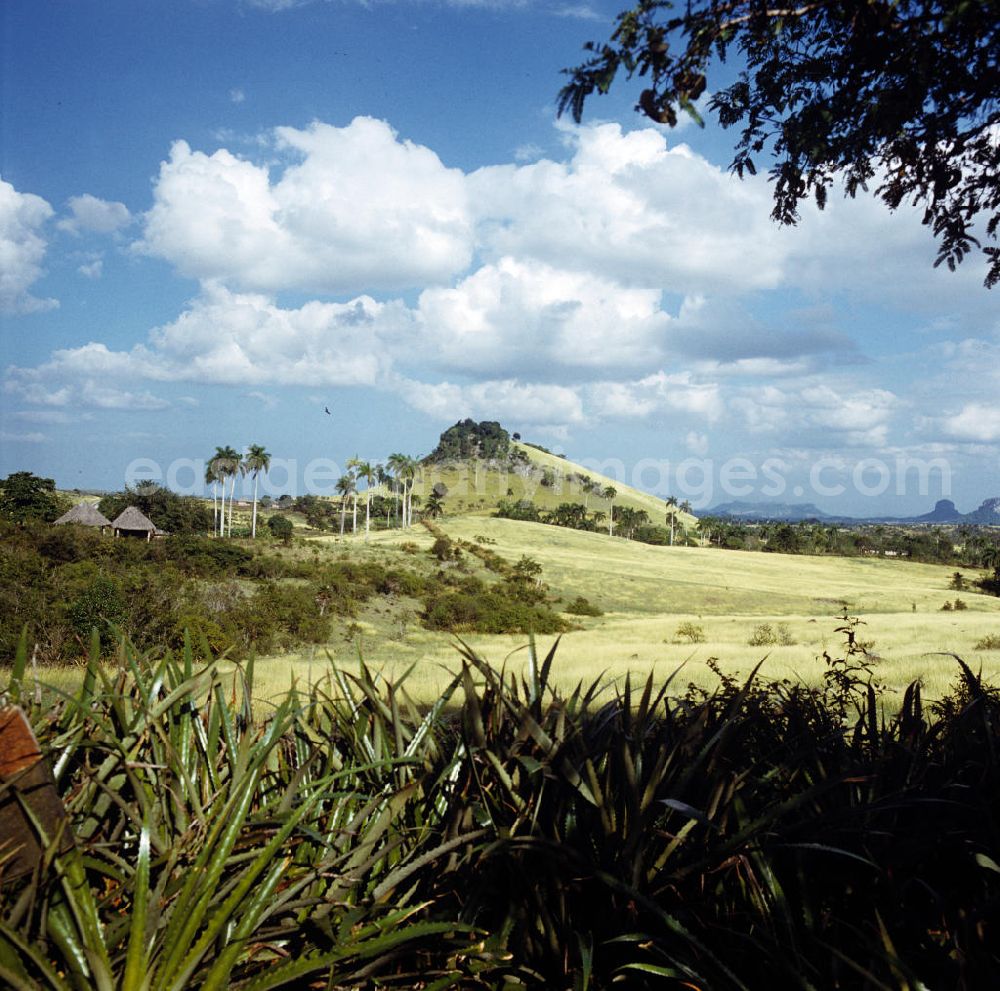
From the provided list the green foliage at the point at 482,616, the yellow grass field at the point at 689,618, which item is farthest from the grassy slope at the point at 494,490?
the green foliage at the point at 482,616

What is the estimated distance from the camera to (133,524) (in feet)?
183

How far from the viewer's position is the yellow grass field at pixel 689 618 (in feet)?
58.0

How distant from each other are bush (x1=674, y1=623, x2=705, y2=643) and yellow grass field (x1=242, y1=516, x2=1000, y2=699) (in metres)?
0.40

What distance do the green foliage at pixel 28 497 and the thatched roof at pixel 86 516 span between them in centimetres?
468

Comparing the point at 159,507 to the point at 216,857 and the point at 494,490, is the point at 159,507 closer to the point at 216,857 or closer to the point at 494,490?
the point at 216,857

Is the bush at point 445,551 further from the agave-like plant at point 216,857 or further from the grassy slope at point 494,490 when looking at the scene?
the grassy slope at point 494,490

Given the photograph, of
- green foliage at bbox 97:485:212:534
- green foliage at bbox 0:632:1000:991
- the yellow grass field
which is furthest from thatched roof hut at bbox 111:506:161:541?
green foliage at bbox 0:632:1000:991

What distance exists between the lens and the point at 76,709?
3385 millimetres

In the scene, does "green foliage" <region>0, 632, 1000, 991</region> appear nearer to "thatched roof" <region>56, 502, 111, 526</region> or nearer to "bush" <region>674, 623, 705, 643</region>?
"bush" <region>674, 623, 705, 643</region>

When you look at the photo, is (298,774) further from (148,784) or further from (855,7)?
(855,7)

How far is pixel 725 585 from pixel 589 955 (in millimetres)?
65894

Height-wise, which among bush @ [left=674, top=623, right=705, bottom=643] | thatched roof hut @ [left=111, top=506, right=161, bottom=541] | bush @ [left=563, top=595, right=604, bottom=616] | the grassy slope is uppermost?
the grassy slope

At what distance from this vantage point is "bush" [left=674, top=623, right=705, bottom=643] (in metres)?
29.5

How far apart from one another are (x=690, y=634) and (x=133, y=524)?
4458cm
